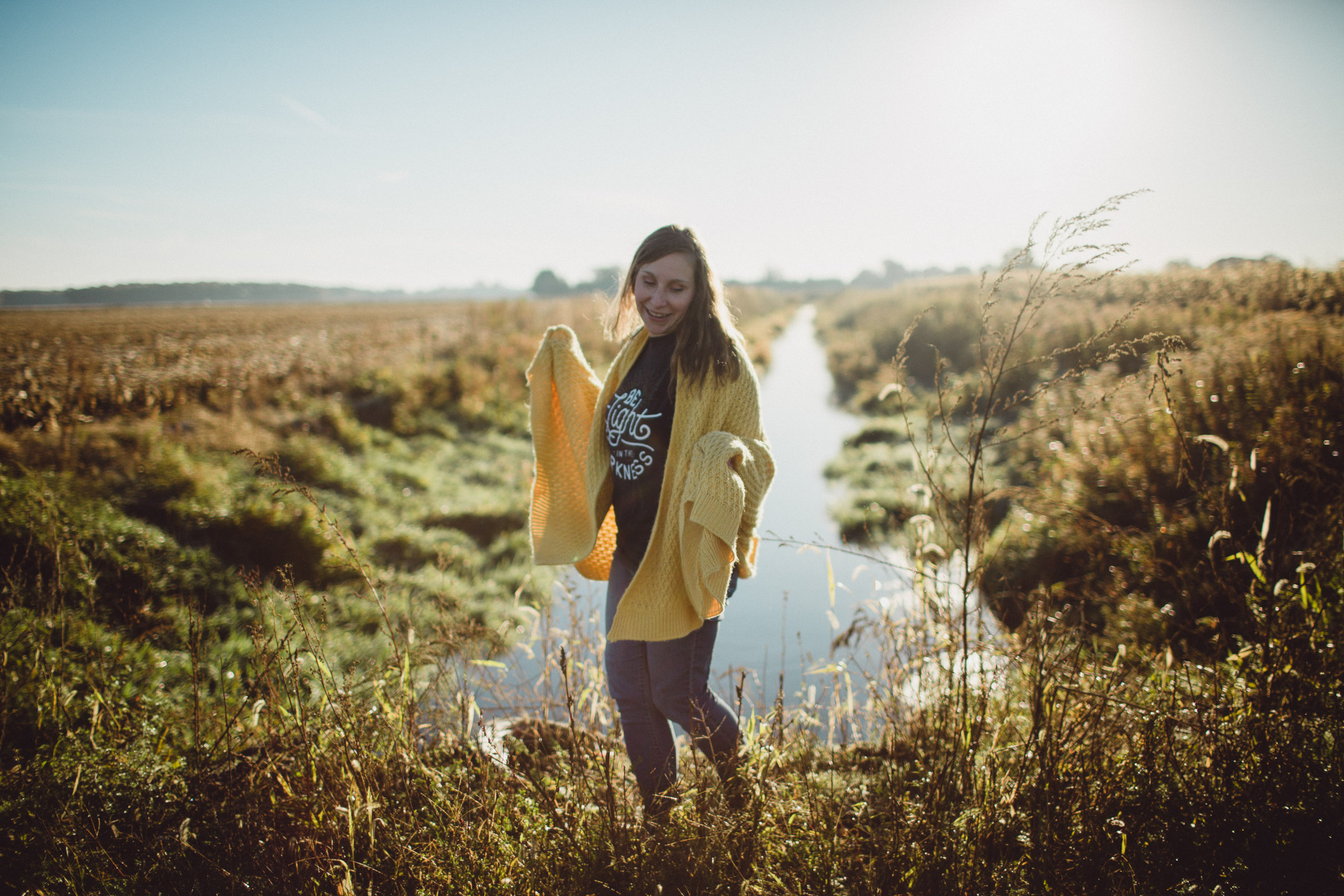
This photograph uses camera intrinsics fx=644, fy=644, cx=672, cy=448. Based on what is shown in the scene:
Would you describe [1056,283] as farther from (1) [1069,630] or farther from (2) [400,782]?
(2) [400,782]

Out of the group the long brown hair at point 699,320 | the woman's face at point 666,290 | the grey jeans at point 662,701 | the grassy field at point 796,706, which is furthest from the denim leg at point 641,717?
the woman's face at point 666,290

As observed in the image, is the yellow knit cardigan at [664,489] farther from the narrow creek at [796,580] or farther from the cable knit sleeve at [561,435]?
the narrow creek at [796,580]

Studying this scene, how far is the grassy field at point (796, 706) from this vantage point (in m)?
1.78

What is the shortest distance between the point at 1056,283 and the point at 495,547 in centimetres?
563

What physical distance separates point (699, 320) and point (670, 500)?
2.04 ft

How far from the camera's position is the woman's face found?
221cm

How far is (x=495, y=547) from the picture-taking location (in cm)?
637

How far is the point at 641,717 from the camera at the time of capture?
7.10 ft

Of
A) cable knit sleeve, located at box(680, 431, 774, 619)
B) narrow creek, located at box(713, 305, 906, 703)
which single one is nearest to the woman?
cable knit sleeve, located at box(680, 431, 774, 619)

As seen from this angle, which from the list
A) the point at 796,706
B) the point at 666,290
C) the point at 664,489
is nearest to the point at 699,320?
the point at 666,290

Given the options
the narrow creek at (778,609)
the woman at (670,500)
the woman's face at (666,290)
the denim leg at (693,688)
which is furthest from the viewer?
the narrow creek at (778,609)

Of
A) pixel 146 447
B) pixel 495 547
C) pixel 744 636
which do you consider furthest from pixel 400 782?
Answer: pixel 146 447

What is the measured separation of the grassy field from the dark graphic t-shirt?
60 cm

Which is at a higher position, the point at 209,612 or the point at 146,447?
the point at 146,447
